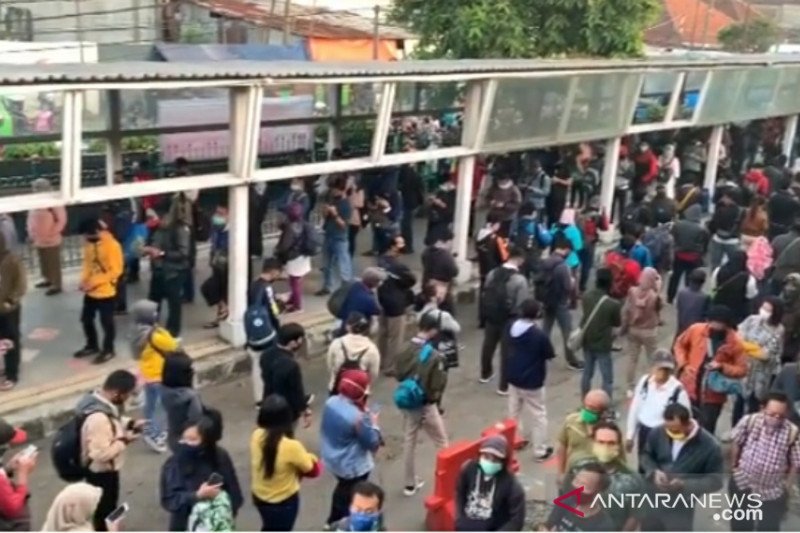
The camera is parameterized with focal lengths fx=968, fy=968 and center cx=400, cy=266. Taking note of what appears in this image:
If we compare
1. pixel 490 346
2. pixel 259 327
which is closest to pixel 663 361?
pixel 490 346

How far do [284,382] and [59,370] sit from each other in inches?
112

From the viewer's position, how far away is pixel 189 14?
2533 centimetres

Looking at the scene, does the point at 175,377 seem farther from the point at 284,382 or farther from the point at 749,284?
the point at 749,284

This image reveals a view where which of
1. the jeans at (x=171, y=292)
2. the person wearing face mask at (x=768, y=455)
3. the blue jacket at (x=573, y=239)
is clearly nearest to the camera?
the person wearing face mask at (x=768, y=455)

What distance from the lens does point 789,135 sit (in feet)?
61.9

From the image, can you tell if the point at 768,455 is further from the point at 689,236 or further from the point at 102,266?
the point at 102,266

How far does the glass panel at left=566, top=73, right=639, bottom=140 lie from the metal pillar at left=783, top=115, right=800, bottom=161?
6855mm

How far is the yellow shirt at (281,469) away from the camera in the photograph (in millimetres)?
5625

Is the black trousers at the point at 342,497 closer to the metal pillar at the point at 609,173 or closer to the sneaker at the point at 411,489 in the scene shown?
the sneaker at the point at 411,489

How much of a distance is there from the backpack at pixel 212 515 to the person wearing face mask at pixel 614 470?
1.90 metres

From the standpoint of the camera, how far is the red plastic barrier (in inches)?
262

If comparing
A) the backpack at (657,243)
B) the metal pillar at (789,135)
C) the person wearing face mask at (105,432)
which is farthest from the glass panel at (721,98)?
the person wearing face mask at (105,432)

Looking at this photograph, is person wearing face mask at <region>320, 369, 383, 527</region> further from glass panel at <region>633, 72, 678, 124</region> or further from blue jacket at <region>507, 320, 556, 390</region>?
glass panel at <region>633, 72, 678, 124</region>

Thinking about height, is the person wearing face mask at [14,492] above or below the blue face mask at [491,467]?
below
